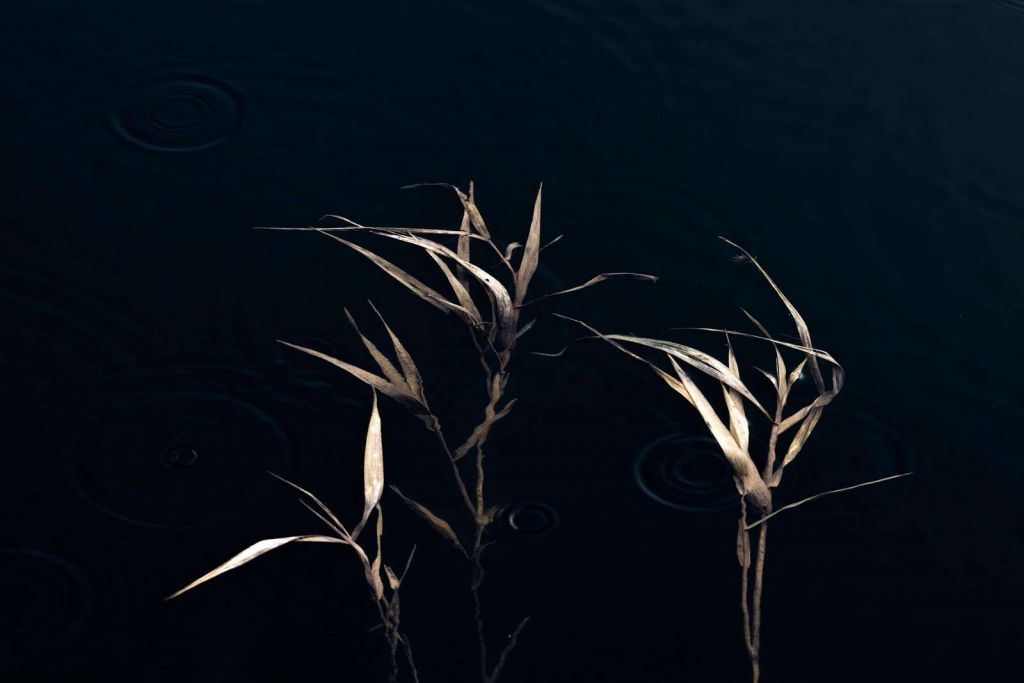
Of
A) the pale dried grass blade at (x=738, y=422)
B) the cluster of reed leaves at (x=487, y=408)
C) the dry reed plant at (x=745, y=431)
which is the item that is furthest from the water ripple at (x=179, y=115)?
the pale dried grass blade at (x=738, y=422)

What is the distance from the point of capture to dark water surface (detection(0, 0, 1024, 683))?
79.7 inches

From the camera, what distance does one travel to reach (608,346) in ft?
8.00

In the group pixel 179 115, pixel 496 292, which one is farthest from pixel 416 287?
pixel 179 115

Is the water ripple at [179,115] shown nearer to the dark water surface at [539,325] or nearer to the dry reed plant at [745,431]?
the dark water surface at [539,325]

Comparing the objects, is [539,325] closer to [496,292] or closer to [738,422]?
[496,292]

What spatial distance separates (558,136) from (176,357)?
1000mm

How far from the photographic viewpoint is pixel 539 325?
2.44m

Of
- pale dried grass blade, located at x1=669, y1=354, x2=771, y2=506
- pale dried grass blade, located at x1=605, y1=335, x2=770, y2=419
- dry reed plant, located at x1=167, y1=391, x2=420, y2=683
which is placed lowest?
dry reed plant, located at x1=167, y1=391, x2=420, y2=683

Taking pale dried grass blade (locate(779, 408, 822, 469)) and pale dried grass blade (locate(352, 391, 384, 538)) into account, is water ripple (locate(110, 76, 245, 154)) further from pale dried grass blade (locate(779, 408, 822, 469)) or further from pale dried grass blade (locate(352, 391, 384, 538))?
pale dried grass blade (locate(779, 408, 822, 469))

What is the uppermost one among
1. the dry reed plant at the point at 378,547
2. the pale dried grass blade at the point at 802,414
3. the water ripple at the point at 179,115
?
the water ripple at the point at 179,115

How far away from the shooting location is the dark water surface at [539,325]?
2.02 meters

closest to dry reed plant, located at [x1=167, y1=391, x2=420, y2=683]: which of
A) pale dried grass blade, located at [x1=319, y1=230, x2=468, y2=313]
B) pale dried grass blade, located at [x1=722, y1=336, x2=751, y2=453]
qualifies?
pale dried grass blade, located at [x1=319, y1=230, x2=468, y2=313]

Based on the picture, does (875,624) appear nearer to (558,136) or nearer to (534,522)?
(534,522)

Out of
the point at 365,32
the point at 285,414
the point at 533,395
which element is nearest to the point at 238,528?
the point at 285,414
